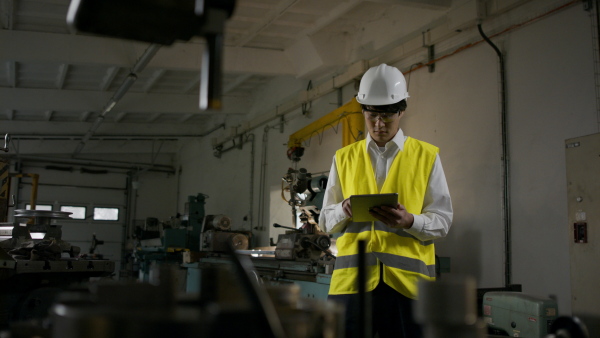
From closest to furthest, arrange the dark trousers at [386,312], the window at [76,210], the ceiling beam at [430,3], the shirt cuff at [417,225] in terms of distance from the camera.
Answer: the dark trousers at [386,312]
the shirt cuff at [417,225]
the ceiling beam at [430,3]
the window at [76,210]

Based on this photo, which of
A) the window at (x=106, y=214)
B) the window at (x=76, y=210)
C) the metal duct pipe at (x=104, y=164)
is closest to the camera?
the metal duct pipe at (x=104, y=164)

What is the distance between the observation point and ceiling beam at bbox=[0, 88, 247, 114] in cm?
723

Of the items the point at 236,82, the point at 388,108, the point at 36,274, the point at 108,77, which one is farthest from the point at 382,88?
the point at 108,77

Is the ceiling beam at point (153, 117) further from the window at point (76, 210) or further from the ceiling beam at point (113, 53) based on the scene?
the ceiling beam at point (113, 53)

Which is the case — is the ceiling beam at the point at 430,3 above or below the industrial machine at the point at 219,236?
above

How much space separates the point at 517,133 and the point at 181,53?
3670 millimetres

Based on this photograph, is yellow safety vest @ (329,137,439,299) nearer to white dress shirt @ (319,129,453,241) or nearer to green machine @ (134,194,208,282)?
white dress shirt @ (319,129,453,241)

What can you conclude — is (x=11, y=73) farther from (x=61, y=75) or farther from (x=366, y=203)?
(x=366, y=203)

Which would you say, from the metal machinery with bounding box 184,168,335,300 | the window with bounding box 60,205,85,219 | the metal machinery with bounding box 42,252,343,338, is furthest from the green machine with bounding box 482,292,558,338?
the window with bounding box 60,205,85,219

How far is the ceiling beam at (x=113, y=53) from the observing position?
5.39m

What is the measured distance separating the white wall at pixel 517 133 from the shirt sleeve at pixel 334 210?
1472mm

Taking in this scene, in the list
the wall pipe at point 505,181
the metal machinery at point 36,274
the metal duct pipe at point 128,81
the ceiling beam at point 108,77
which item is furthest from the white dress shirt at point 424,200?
the ceiling beam at point 108,77

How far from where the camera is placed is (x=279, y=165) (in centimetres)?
683

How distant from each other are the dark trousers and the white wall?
1.54m
